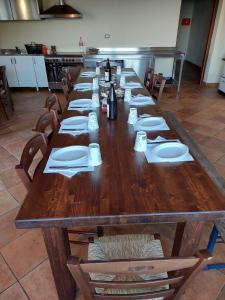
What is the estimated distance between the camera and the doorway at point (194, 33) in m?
6.70

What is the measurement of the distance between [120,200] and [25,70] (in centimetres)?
488

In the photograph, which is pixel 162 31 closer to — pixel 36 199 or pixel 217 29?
pixel 217 29

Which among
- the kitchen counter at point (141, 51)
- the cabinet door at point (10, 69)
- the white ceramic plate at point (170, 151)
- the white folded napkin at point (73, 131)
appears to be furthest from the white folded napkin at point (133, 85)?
the cabinet door at point (10, 69)

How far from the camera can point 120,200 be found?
91cm

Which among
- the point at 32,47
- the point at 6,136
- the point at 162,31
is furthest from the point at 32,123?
the point at 162,31

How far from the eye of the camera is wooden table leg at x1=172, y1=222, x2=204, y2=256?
3.15 feet

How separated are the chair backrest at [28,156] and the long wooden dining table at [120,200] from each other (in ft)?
0.36

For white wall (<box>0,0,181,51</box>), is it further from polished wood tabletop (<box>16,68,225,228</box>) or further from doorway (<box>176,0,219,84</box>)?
polished wood tabletop (<box>16,68,225,228</box>)

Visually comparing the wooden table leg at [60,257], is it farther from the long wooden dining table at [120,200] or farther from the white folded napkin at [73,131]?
the white folded napkin at [73,131]

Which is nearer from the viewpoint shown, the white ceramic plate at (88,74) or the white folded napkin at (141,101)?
the white folded napkin at (141,101)

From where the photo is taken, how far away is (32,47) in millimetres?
4785

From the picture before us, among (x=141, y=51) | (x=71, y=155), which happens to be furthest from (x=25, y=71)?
(x=71, y=155)

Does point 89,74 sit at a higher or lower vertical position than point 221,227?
higher

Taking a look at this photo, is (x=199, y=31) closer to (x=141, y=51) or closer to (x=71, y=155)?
(x=141, y=51)
